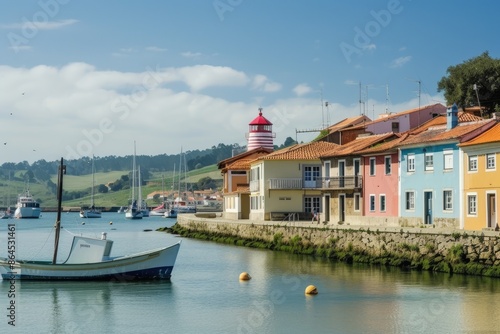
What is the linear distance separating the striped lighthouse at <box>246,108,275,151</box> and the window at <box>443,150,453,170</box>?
40989mm

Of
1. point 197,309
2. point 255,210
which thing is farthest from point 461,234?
point 255,210

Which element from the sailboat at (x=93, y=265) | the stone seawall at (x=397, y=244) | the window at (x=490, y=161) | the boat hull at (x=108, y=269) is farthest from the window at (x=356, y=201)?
the sailboat at (x=93, y=265)

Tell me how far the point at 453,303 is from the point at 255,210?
39.1m

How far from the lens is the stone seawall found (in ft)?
123

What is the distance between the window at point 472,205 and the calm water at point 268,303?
5679mm

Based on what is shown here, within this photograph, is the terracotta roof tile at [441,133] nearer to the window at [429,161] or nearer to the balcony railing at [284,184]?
the window at [429,161]

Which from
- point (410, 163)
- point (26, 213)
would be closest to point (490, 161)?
point (410, 163)

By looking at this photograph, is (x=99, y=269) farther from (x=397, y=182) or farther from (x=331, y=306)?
(x=397, y=182)

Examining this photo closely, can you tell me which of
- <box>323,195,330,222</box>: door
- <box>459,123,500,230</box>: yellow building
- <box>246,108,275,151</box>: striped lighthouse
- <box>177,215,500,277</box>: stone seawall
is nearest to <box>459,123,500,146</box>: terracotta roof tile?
<box>459,123,500,230</box>: yellow building

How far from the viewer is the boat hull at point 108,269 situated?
39.4m

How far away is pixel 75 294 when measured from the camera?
36.6 m

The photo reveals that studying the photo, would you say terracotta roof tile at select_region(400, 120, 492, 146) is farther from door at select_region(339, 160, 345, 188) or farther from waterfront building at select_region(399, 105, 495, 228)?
door at select_region(339, 160, 345, 188)

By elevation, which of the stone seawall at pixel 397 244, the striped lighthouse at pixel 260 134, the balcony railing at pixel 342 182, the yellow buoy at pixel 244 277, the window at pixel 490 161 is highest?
the striped lighthouse at pixel 260 134

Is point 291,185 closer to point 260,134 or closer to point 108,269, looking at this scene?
point 260,134
